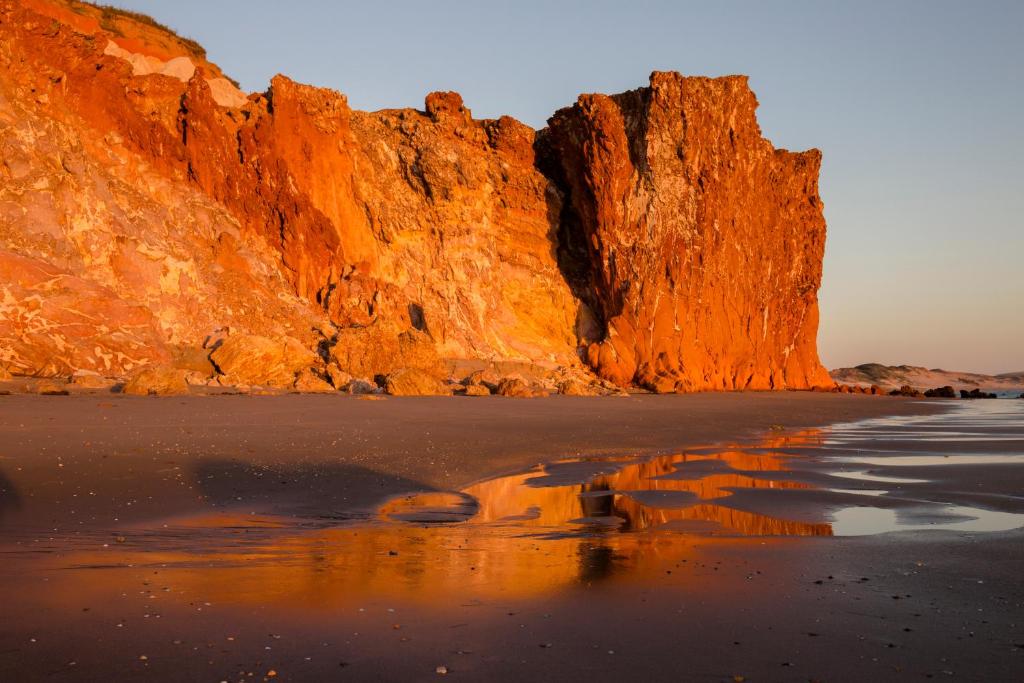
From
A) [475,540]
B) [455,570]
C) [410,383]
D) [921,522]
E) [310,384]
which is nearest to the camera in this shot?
[455,570]

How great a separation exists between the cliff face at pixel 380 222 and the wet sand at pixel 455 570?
988 cm

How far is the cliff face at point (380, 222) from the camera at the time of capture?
1781cm

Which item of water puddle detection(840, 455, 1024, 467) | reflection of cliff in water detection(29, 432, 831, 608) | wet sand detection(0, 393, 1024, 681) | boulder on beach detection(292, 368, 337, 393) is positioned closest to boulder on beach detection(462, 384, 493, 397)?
boulder on beach detection(292, 368, 337, 393)

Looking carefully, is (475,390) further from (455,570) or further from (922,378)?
(922,378)

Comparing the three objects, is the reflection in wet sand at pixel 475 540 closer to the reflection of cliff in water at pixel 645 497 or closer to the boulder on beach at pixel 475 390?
the reflection of cliff in water at pixel 645 497

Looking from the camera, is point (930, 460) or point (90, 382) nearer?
point (930, 460)

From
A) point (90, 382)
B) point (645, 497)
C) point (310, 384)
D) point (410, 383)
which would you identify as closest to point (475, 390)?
point (410, 383)

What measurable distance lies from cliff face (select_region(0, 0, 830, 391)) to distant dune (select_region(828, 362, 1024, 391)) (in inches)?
1798

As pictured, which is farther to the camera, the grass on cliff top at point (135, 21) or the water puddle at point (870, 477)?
the grass on cliff top at point (135, 21)

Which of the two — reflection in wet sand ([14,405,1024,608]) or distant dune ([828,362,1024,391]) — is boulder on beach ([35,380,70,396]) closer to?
reflection in wet sand ([14,405,1024,608])

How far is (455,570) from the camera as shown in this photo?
445cm

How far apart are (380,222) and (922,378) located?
74.4 meters

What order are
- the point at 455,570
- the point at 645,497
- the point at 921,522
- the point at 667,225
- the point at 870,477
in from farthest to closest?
the point at 667,225 → the point at 870,477 → the point at 645,497 → the point at 921,522 → the point at 455,570

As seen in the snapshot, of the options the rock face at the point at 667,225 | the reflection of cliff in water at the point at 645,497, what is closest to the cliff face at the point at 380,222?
the rock face at the point at 667,225
